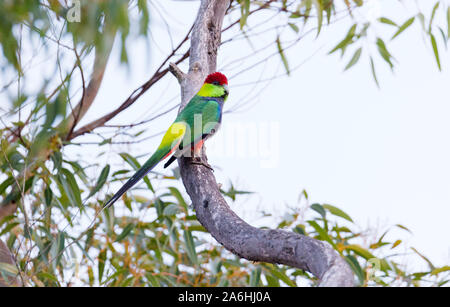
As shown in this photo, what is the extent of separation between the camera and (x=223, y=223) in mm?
1348

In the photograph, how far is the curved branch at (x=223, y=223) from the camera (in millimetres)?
980

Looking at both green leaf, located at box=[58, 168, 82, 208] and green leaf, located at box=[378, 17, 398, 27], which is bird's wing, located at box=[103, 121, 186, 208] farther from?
green leaf, located at box=[378, 17, 398, 27]

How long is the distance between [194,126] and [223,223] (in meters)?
0.67

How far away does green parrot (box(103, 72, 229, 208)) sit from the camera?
72.8 inches

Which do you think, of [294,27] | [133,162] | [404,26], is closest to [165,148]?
[133,162]

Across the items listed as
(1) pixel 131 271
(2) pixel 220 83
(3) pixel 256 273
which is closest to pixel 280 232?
(2) pixel 220 83

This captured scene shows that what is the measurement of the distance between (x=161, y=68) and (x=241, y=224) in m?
1.35

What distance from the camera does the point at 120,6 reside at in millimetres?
1173

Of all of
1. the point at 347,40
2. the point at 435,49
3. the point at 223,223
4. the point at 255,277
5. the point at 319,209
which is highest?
the point at 347,40

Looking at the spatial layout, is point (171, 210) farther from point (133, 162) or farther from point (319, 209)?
point (319, 209)
